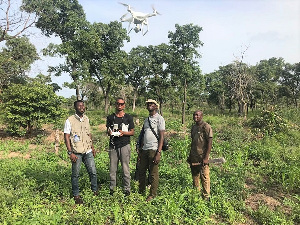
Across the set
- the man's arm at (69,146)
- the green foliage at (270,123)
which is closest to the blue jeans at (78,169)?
the man's arm at (69,146)

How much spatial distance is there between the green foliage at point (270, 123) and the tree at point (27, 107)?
1013cm

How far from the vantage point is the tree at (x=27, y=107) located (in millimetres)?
11258

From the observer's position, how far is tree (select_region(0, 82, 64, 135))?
36.9 feet

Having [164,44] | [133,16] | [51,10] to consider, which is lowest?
[133,16]

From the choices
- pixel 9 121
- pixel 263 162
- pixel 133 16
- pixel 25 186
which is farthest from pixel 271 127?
pixel 9 121

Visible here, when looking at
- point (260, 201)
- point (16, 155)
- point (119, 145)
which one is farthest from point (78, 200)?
point (16, 155)

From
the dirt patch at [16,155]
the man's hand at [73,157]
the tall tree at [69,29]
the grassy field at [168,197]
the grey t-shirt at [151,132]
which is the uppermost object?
the tall tree at [69,29]

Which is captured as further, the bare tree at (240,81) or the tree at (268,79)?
the tree at (268,79)

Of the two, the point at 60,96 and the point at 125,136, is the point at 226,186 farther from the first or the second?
the point at 60,96

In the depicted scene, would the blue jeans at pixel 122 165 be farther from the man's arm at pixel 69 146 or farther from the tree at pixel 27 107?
the tree at pixel 27 107

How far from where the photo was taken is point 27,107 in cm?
1133

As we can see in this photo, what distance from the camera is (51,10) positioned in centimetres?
1972

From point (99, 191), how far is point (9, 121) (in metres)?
8.77

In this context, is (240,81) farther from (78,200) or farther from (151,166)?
(78,200)
